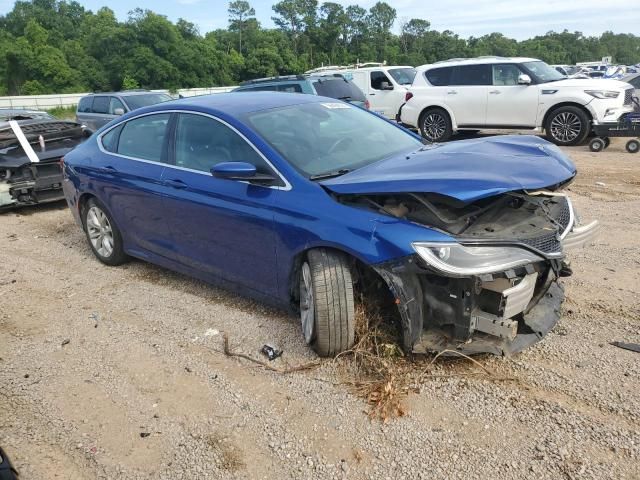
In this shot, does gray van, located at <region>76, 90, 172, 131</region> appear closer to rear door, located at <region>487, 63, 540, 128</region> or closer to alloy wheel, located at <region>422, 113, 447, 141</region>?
alloy wheel, located at <region>422, 113, 447, 141</region>

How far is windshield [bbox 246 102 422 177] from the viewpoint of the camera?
3764mm

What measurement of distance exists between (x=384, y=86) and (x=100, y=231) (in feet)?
38.0

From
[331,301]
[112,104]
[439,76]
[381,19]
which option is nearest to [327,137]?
[331,301]

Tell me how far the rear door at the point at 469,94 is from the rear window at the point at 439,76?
0.12 metres

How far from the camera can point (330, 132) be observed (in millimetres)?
4137

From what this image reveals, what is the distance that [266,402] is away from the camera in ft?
10.4

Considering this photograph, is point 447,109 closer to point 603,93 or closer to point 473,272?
point 603,93

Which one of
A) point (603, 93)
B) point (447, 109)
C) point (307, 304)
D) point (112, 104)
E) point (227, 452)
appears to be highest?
point (112, 104)

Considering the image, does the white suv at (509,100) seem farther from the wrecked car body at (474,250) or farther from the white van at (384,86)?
the wrecked car body at (474,250)

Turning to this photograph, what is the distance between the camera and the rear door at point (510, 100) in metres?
11.5

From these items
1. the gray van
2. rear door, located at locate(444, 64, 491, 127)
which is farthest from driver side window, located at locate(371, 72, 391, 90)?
the gray van

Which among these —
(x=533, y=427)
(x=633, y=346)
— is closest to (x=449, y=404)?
(x=533, y=427)

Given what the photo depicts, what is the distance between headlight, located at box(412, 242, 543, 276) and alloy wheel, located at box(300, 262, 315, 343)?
0.82 m

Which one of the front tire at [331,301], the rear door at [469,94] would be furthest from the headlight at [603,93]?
the front tire at [331,301]
